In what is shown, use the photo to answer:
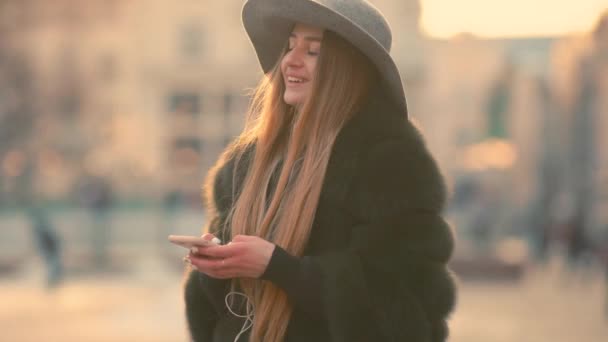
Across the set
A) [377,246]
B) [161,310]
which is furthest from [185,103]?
[377,246]

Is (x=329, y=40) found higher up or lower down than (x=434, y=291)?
higher up

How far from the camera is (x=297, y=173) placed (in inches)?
125

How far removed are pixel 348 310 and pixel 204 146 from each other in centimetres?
4713

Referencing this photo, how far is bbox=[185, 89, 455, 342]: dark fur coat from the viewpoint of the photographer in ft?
9.91

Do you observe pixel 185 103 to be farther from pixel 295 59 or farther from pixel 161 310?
pixel 295 59

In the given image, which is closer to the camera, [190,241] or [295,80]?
[190,241]

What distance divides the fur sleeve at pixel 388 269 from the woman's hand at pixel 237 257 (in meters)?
0.17

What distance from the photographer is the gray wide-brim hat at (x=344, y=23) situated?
309 centimetres

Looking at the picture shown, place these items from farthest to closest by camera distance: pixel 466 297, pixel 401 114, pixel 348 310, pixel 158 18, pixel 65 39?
pixel 158 18 < pixel 65 39 < pixel 466 297 < pixel 401 114 < pixel 348 310

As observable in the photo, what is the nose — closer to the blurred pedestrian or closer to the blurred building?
the blurred pedestrian

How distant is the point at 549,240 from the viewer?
81.8 feet

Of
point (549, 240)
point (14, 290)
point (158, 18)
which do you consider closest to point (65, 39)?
point (158, 18)

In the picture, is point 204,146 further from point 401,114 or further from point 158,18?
point 401,114

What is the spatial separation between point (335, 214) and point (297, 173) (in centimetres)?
17
